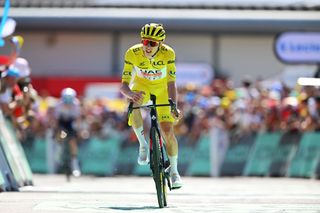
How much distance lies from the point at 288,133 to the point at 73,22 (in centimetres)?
1500

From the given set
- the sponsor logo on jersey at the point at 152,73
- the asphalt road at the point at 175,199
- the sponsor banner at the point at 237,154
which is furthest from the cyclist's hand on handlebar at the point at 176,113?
the sponsor banner at the point at 237,154

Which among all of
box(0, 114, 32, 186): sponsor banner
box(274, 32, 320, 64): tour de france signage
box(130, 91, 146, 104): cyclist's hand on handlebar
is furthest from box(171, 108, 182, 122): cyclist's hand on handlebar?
box(274, 32, 320, 64): tour de france signage

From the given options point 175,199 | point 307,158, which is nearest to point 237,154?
point 307,158

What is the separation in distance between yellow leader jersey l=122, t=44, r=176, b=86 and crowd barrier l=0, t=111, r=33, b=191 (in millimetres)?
2606

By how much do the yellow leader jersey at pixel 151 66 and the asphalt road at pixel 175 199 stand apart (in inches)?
61.5

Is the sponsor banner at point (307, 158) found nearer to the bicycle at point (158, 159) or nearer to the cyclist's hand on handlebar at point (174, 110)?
the bicycle at point (158, 159)

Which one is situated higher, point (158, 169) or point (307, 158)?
point (158, 169)

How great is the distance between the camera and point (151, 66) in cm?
1288

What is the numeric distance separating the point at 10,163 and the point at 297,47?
7630 millimetres

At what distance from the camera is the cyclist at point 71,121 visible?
70.9 feet

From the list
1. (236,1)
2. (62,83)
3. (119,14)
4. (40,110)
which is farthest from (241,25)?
(40,110)

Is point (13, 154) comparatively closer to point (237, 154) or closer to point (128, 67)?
point (128, 67)

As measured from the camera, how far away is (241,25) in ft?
115

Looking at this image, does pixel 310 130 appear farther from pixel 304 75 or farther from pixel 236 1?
pixel 236 1
